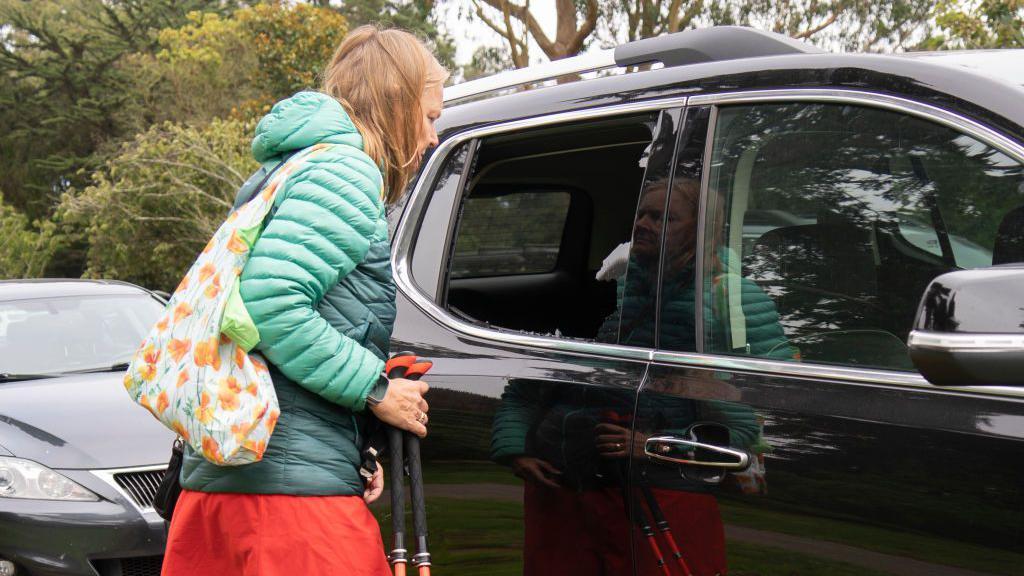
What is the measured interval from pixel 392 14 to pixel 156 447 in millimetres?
34028

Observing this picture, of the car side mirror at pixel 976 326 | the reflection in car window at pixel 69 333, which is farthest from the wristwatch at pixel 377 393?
the reflection in car window at pixel 69 333

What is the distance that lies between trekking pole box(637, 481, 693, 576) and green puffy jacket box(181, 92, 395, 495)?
0.56 m

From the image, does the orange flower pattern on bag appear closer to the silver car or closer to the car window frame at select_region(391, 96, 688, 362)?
the car window frame at select_region(391, 96, 688, 362)

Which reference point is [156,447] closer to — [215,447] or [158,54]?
[215,447]

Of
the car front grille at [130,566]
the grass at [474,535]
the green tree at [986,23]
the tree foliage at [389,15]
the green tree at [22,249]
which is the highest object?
the tree foliage at [389,15]

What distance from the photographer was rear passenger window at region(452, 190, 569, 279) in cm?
354

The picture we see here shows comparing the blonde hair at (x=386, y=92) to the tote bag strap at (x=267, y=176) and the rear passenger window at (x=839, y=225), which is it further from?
the rear passenger window at (x=839, y=225)

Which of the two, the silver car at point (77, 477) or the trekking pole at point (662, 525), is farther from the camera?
the silver car at point (77, 477)

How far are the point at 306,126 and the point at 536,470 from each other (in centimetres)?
84

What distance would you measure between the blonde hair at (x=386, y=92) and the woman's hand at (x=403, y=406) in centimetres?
43

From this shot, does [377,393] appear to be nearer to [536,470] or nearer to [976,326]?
[536,470]

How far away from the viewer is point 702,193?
225 centimetres

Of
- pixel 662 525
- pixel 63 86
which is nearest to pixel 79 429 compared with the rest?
pixel 662 525

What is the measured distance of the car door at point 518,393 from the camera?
223cm
